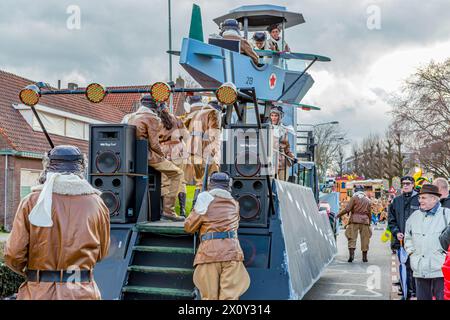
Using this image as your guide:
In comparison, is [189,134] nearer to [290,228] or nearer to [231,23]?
[231,23]

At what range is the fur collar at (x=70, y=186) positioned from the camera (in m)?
3.91

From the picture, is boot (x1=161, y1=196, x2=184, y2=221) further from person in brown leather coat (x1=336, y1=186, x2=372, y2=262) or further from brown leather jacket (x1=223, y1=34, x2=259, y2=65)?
person in brown leather coat (x1=336, y1=186, x2=372, y2=262)

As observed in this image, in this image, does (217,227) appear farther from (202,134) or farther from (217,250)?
(202,134)

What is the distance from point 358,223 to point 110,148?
9422 millimetres

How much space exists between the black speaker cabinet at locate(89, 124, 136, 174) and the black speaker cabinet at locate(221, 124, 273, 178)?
119cm

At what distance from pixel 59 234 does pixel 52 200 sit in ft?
0.76

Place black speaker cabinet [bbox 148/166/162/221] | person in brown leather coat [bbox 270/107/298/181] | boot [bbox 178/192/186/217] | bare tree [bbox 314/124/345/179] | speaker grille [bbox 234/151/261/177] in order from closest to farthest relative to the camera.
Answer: speaker grille [bbox 234/151/261/177] < black speaker cabinet [bbox 148/166/162/221] < boot [bbox 178/192/186/217] < person in brown leather coat [bbox 270/107/298/181] < bare tree [bbox 314/124/345/179]

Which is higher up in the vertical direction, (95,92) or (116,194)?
(95,92)

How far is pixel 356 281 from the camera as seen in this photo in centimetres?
1145

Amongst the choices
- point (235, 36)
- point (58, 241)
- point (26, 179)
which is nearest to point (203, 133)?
point (235, 36)

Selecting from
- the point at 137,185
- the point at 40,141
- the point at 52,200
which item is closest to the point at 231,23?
the point at 137,185

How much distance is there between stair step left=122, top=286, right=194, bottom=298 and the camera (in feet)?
20.4

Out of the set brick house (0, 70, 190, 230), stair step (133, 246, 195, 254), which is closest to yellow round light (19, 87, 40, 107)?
stair step (133, 246, 195, 254)

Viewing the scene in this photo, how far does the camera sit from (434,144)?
1470 inches
